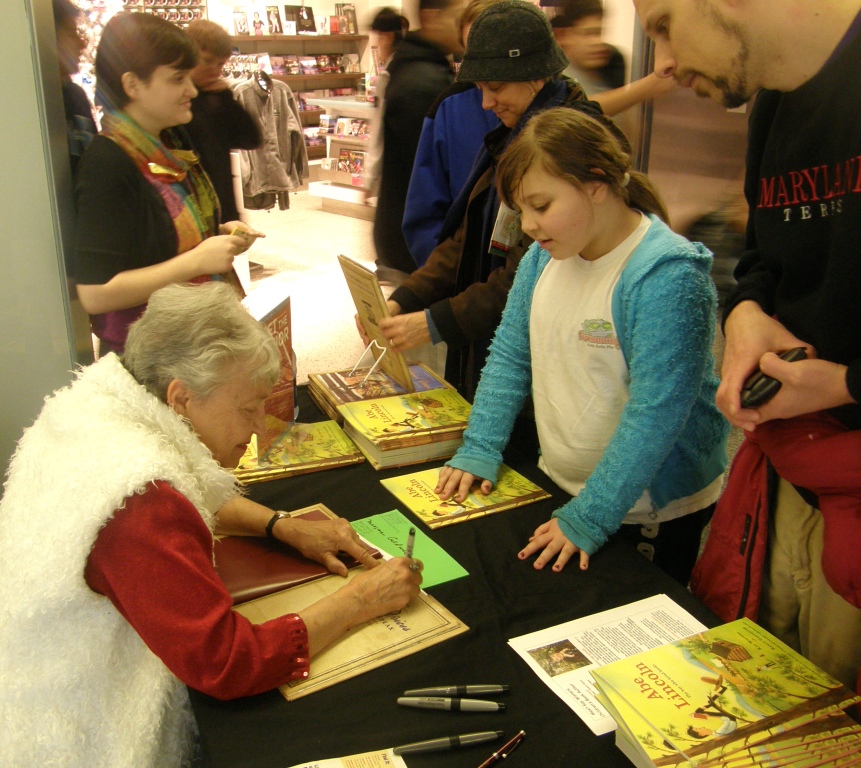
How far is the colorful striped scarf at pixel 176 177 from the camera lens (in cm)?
196

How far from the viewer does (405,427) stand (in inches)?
67.6

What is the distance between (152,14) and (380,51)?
1114 millimetres

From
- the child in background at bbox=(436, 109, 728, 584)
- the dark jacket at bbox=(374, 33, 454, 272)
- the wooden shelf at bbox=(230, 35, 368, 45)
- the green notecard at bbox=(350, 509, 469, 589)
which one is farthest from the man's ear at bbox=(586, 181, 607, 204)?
the wooden shelf at bbox=(230, 35, 368, 45)

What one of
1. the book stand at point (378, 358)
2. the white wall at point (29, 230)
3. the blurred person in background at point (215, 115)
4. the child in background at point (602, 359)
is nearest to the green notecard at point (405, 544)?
the child in background at point (602, 359)

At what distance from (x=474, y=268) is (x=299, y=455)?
0.81 metres

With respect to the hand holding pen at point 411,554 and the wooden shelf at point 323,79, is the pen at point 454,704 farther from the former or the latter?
the wooden shelf at point 323,79

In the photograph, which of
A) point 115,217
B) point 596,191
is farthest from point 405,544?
point 115,217

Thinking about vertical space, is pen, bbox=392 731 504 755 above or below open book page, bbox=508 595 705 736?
above

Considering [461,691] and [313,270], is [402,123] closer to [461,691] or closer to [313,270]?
[313,270]

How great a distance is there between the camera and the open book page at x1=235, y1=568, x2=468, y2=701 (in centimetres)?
106

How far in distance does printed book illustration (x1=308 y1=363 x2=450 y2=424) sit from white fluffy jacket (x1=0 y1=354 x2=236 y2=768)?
2.47 ft

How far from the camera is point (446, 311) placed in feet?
6.61

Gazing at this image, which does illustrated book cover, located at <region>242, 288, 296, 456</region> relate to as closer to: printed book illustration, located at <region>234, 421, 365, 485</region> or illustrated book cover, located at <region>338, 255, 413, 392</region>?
printed book illustration, located at <region>234, 421, 365, 485</region>

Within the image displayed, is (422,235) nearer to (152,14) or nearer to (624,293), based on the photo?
(152,14)
